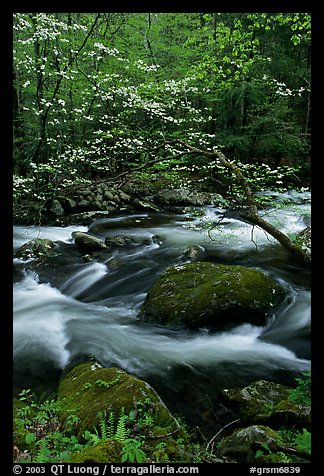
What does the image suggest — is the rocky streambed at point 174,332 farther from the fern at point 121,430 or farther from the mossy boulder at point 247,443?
the fern at point 121,430

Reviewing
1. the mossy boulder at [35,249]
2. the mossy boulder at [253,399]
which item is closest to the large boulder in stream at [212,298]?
the mossy boulder at [253,399]

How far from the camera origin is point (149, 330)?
5684mm

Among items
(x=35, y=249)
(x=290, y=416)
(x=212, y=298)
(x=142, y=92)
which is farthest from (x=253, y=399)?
(x=142, y=92)

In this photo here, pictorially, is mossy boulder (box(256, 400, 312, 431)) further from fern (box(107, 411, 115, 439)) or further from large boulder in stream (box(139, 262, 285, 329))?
large boulder in stream (box(139, 262, 285, 329))

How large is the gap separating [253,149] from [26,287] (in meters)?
10.8

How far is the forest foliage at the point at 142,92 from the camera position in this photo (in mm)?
9820

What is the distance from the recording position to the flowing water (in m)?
4.67

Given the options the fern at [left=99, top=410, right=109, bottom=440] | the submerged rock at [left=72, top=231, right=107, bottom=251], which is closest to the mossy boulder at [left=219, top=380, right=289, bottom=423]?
the fern at [left=99, top=410, right=109, bottom=440]

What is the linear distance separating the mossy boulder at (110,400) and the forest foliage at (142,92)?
23.1ft

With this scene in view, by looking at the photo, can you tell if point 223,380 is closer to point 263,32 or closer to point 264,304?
point 264,304

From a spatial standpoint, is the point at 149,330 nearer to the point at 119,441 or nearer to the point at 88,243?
the point at 119,441

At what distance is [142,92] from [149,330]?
6589 millimetres

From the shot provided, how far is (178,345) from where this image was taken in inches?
207
